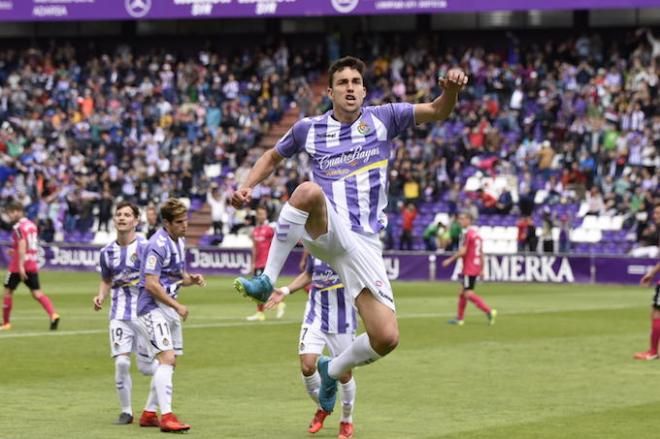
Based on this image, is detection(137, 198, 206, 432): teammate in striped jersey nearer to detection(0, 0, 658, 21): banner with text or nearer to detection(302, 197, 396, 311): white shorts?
detection(302, 197, 396, 311): white shorts

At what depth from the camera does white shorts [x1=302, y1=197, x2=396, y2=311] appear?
9.44 metres

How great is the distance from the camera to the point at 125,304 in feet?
40.0

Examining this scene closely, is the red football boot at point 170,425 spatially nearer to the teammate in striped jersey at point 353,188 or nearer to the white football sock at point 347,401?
the white football sock at point 347,401

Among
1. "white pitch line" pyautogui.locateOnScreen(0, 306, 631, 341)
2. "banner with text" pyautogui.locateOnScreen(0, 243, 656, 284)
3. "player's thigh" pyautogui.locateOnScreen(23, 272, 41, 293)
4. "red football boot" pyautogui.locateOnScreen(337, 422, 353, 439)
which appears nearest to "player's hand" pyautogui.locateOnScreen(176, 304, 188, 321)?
"red football boot" pyautogui.locateOnScreen(337, 422, 353, 439)

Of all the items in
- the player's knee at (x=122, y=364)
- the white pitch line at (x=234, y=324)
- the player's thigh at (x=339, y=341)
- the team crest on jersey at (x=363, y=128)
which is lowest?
the white pitch line at (x=234, y=324)

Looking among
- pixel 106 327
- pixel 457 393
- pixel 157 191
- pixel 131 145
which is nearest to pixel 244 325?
pixel 106 327

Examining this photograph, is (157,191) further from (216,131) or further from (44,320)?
(44,320)

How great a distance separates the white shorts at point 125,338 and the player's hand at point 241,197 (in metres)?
3.01

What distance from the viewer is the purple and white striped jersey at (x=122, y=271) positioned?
12258mm

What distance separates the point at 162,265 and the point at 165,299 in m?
0.39

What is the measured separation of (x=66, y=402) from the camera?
43.9ft

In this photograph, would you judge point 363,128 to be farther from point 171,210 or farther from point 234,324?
point 234,324

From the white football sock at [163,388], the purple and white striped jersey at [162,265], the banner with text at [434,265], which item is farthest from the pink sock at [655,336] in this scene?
the banner with text at [434,265]

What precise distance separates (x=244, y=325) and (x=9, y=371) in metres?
7.74
